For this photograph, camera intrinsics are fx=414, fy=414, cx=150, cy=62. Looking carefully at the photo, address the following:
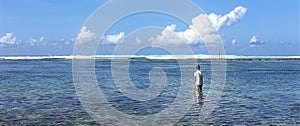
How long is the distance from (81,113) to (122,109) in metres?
2.46

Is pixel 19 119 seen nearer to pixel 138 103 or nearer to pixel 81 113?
pixel 81 113

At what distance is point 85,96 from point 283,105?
13.4 m

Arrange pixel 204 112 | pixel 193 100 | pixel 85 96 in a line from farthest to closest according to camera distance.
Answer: pixel 85 96 < pixel 193 100 < pixel 204 112

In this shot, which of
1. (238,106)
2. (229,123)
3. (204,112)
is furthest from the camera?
(238,106)

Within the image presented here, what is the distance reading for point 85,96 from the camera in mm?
29438

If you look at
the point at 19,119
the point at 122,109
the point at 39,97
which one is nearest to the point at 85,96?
the point at 39,97

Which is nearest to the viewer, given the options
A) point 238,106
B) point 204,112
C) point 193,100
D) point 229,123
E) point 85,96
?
point 229,123

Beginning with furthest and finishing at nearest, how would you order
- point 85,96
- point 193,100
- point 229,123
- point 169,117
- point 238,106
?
point 85,96 → point 193,100 → point 238,106 → point 169,117 → point 229,123

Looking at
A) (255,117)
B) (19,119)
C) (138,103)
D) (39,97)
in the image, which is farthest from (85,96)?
(255,117)

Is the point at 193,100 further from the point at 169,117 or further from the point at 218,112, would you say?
the point at 169,117

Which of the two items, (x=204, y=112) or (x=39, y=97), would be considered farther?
(x=39, y=97)

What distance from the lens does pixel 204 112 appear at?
859 inches

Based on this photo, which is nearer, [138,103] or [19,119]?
[19,119]

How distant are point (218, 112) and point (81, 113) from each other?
23.7 ft
